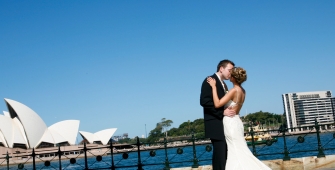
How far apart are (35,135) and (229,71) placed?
55.2 meters

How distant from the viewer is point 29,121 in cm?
5269

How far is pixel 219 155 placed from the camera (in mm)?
3848

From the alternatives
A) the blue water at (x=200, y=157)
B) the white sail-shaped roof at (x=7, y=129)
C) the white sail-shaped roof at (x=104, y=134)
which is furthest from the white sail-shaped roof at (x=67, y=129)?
the blue water at (x=200, y=157)

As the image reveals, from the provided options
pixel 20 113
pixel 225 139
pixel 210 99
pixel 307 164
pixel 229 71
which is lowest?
pixel 307 164

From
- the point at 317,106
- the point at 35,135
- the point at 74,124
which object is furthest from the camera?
the point at 317,106

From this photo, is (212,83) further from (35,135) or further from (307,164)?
(35,135)

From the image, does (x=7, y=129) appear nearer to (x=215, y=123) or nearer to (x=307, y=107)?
(x=215, y=123)

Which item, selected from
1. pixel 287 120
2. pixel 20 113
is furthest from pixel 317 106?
pixel 20 113

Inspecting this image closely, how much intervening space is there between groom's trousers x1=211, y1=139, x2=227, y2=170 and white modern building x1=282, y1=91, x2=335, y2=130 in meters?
135

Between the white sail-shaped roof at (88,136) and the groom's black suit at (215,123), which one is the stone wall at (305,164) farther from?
the white sail-shaped roof at (88,136)

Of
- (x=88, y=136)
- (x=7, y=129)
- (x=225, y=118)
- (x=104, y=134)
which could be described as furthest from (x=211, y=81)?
(x=104, y=134)

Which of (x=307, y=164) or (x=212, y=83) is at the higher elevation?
(x=212, y=83)

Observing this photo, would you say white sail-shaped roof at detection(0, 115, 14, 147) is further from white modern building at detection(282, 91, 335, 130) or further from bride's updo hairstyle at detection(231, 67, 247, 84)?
white modern building at detection(282, 91, 335, 130)

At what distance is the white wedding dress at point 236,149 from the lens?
3.87m
